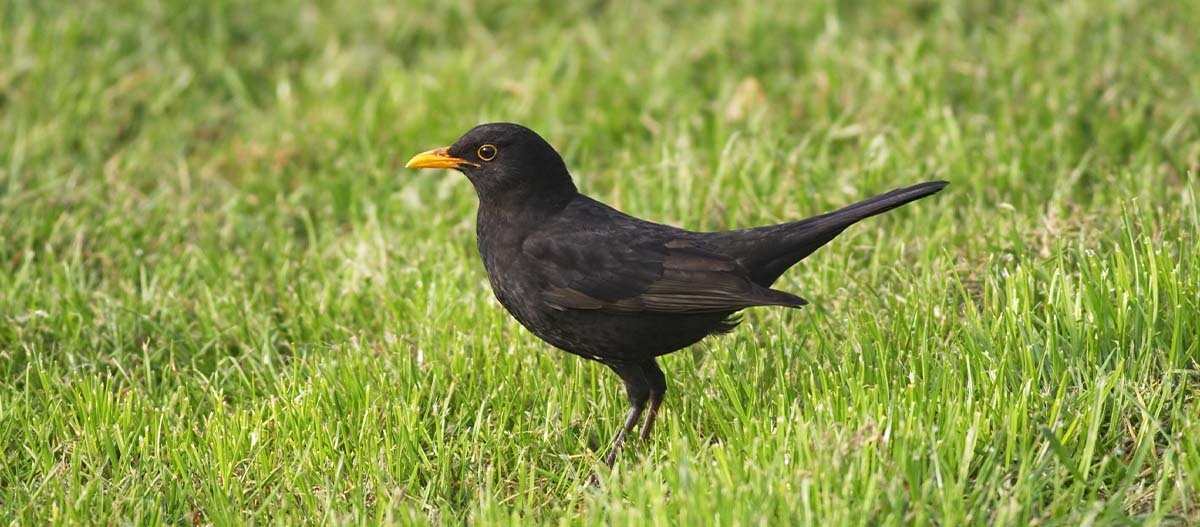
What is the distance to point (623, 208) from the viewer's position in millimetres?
6188

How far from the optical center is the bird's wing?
13.7 ft

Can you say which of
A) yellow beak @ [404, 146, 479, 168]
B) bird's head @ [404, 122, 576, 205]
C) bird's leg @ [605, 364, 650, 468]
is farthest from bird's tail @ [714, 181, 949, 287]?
yellow beak @ [404, 146, 479, 168]

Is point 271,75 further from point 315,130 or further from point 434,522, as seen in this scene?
point 434,522

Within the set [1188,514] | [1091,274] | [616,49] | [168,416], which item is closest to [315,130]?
[616,49]

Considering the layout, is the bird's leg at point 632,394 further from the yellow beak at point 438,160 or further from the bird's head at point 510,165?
the yellow beak at point 438,160

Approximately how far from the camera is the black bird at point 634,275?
4184mm

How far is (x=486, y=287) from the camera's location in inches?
214

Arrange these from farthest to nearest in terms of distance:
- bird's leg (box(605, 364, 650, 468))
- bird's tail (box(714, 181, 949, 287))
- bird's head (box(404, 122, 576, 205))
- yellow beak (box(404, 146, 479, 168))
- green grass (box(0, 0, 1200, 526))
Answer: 1. yellow beak (box(404, 146, 479, 168))
2. bird's head (box(404, 122, 576, 205))
3. bird's leg (box(605, 364, 650, 468))
4. bird's tail (box(714, 181, 949, 287))
5. green grass (box(0, 0, 1200, 526))

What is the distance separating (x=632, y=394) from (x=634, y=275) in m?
A: 0.42

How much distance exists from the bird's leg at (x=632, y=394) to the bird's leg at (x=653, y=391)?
0.02 meters

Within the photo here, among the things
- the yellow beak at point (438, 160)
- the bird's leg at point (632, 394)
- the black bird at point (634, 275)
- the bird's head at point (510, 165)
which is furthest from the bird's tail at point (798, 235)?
the yellow beak at point (438, 160)

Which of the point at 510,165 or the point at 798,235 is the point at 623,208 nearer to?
the point at 510,165

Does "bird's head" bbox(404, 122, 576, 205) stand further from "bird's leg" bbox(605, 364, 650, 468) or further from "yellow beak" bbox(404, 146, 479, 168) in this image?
"bird's leg" bbox(605, 364, 650, 468)

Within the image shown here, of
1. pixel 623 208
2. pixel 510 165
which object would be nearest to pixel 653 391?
pixel 510 165
